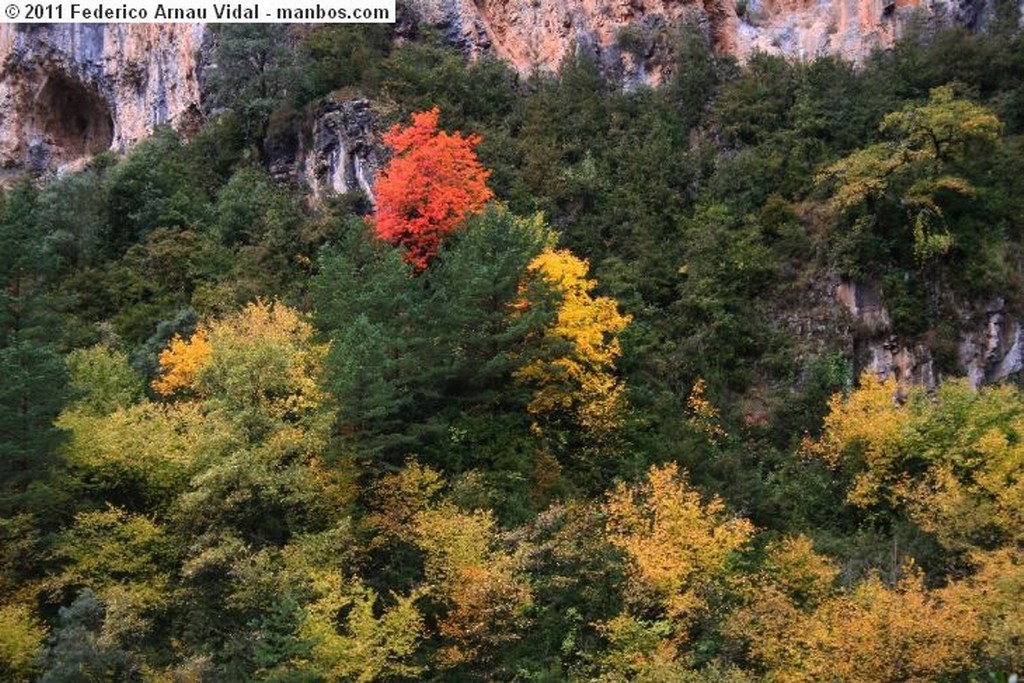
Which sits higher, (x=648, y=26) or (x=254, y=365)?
(x=648, y=26)

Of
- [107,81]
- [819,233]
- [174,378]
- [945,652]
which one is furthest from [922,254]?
[107,81]

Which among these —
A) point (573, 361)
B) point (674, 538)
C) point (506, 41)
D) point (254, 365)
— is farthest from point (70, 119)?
point (674, 538)

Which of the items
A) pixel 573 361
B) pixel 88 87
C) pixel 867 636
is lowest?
pixel 867 636

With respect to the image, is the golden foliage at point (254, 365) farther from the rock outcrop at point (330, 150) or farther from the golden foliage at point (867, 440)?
the golden foliage at point (867, 440)

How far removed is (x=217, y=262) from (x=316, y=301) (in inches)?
349

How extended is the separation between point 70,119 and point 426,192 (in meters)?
30.5

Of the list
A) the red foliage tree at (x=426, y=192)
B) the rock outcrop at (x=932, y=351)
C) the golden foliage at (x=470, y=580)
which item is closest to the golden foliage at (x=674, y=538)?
the golden foliage at (x=470, y=580)

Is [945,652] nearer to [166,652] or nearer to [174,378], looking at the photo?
[166,652]

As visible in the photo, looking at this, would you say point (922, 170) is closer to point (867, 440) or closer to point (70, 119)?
point (867, 440)

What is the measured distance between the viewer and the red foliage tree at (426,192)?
1366 inches

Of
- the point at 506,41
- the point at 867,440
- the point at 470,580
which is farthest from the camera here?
the point at 506,41

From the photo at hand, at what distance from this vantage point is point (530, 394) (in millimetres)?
29312

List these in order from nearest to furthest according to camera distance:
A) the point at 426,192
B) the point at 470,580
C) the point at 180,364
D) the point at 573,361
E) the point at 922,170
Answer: the point at 470,580, the point at 573,361, the point at 180,364, the point at 426,192, the point at 922,170

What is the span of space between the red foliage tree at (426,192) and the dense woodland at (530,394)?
12 cm
